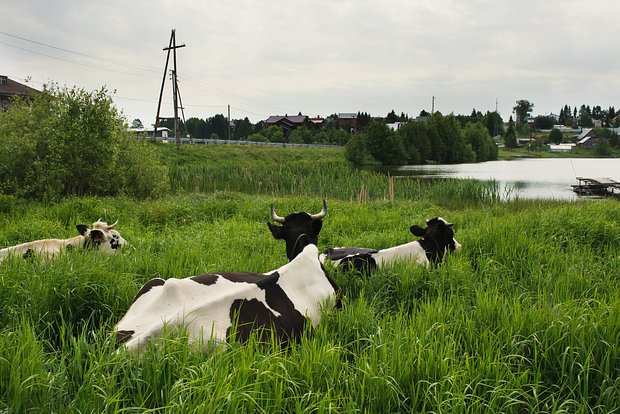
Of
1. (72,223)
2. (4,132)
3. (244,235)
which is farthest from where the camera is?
(4,132)

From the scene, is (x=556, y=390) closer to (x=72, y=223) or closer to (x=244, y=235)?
(x=244, y=235)

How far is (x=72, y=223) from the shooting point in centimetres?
874

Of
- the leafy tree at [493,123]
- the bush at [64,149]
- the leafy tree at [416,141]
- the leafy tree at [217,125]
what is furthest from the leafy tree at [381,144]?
the leafy tree at [493,123]

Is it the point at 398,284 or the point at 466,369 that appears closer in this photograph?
the point at 466,369

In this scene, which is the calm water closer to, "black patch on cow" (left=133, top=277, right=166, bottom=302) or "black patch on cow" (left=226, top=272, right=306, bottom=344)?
"black patch on cow" (left=226, top=272, right=306, bottom=344)

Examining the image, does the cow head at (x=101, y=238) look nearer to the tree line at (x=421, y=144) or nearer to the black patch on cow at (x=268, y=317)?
the black patch on cow at (x=268, y=317)

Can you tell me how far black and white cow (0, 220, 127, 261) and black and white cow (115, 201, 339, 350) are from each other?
2857 millimetres

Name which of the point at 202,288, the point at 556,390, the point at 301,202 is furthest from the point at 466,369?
the point at 301,202

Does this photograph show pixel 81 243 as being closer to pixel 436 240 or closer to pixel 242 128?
pixel 436 240

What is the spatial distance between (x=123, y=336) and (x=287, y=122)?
4213 inches

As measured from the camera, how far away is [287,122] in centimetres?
10806

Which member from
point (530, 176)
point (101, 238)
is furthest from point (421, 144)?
point (101, 238)

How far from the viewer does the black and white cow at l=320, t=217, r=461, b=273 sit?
5453 millimetres

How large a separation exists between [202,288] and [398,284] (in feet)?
7.07
